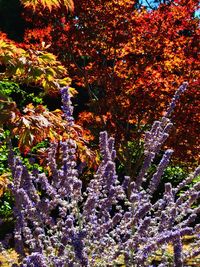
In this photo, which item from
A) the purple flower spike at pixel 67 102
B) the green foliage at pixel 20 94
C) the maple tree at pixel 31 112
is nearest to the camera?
the purple flower spike at pixel 67 102

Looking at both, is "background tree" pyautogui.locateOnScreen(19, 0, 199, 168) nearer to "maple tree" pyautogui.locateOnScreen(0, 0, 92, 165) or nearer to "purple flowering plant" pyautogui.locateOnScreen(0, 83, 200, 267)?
"maple tree" pyautogui.locateOnScreen(0, 0, 92, 165)

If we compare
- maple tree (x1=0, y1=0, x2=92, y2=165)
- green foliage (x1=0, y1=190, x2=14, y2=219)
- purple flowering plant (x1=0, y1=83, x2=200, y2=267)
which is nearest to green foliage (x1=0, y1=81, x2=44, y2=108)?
green foliage (x1=0, y1=190, x2=14, y2=219)

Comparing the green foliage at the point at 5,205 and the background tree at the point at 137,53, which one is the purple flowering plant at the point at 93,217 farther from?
the green foliage at the point at 5,205

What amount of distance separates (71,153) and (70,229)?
18.5 inches

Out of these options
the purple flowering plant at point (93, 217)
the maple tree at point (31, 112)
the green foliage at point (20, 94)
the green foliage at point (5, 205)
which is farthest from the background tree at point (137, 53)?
the purple flowering plant at point (93, 217)

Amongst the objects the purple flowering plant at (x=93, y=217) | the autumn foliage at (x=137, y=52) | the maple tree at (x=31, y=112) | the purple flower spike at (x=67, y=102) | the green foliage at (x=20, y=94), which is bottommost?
the purple flowering plant at (x=93, y=217)

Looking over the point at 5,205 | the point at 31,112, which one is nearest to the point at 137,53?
the point at 5,205

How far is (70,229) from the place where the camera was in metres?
2.38

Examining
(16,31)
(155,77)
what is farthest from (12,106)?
(16,31)

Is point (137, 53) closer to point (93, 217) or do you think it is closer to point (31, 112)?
point (31, 112)

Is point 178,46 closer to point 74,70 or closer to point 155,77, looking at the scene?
point 155,77

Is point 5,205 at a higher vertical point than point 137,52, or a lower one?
lower

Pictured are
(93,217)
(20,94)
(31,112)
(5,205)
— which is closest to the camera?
(93,217)

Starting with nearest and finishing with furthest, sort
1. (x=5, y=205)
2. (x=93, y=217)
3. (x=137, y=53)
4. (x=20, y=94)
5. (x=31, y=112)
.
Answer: (x=93, y=217) → (x=31, y=112) → (x=137, y=53) → (x=5, y=205) → (x=20, y=94)
